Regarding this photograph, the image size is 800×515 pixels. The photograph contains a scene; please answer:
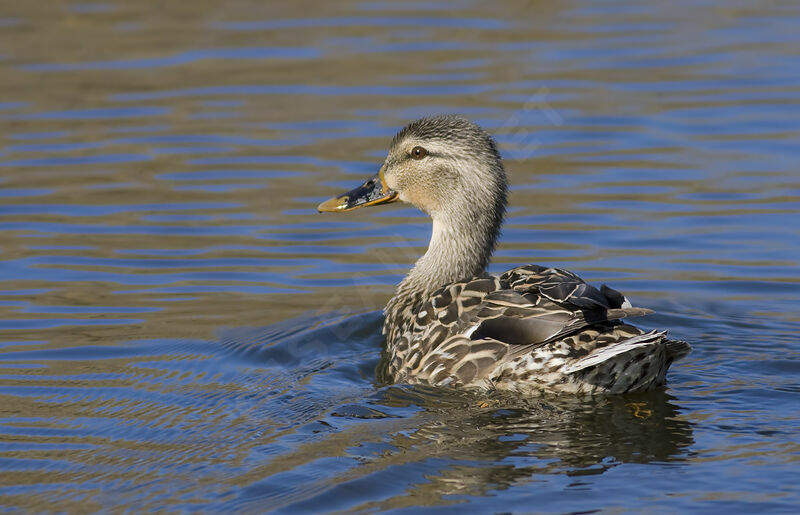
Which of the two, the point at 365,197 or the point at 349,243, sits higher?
the point at 365,197

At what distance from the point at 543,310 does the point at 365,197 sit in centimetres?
253

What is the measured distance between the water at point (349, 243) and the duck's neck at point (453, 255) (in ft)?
1.44

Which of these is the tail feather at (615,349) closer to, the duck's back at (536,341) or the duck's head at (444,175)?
the duck's back at (536,341)

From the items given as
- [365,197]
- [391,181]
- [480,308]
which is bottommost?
[480,308]

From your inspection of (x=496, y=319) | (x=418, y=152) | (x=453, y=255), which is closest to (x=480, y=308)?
(x=496, y=319)

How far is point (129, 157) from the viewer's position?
1380 centimetres

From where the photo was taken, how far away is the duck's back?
309 inches

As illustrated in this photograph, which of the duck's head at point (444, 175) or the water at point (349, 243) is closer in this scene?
the water at point (349, 243)

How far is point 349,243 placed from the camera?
11.9 m

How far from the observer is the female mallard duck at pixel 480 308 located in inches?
312

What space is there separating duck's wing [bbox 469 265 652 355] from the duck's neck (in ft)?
A: 3.44

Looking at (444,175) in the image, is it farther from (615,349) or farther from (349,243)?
(615,349)

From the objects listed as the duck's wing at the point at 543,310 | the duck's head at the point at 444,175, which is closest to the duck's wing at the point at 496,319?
the duck's wing at the point at 543,310

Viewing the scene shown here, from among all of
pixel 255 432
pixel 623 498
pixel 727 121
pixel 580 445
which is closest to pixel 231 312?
pixel 255 432
